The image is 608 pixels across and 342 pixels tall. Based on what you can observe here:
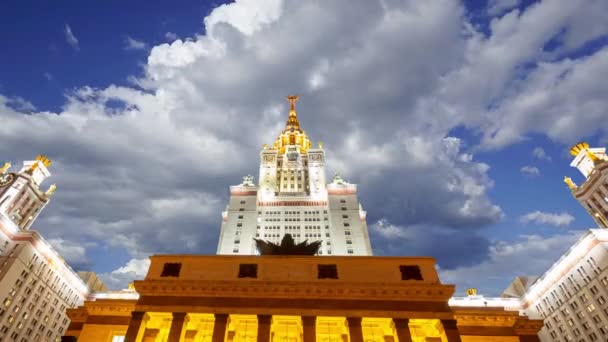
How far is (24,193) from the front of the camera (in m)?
80.2

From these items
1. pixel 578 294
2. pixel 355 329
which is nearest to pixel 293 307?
pixel 355 329

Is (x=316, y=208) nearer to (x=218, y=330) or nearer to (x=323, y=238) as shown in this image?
(x=323, y=238)

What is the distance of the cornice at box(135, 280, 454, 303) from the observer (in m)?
27.3

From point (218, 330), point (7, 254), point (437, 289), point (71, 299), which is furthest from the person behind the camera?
point (71, 299)

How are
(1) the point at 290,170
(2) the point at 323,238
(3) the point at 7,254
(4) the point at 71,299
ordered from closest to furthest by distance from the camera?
(3) the point at 7,254
(4) the point at 71,299
(2) the point at 323,238
(1) the point at 290,170

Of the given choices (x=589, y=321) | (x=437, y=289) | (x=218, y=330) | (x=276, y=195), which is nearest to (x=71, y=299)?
(x=276, y=195)

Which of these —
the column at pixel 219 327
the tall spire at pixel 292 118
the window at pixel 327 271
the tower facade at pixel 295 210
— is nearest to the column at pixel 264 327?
the column at pixel 219 327

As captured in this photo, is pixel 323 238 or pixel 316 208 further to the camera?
pixel 316 208

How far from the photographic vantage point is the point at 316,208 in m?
102

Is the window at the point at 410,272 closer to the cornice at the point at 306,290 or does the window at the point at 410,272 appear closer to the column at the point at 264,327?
the cornice at the point at 306,290

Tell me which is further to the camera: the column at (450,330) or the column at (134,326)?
the column at (134,326)

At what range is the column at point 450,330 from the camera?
82.3 ft

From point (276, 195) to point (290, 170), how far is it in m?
13.7

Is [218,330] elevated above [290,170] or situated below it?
below
